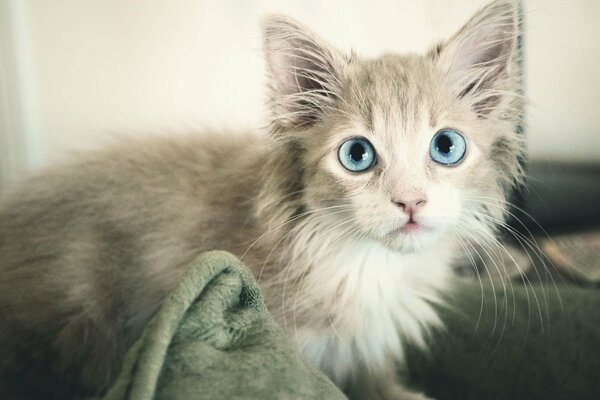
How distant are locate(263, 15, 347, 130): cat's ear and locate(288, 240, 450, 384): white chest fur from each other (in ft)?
1.01

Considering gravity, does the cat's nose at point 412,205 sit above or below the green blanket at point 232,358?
above

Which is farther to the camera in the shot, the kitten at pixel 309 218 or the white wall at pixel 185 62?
the white wall at pixel 185 62

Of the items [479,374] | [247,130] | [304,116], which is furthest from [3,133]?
[479,374]

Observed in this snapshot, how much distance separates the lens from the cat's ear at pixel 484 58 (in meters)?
0.99

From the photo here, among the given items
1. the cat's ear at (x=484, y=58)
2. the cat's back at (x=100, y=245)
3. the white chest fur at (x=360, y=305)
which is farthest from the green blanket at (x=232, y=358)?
the cat's ear at (x=484, y=58)

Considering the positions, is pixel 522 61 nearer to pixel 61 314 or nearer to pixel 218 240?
pixel 218 240

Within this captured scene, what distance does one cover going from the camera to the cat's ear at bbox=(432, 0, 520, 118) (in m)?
0.99

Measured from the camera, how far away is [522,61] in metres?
1.36

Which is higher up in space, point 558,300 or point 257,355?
point 257,355

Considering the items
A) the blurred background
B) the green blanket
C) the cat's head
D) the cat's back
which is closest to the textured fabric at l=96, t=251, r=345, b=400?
the green blanket

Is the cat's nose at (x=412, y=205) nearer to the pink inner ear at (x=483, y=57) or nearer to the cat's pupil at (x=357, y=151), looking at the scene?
the cat's pupil at (x=357, y=151)

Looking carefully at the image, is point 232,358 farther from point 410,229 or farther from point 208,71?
point 208,71

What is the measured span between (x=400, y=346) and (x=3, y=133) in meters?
1.42

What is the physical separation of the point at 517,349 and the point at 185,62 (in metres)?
1.31
